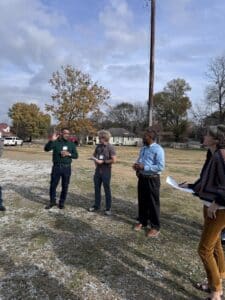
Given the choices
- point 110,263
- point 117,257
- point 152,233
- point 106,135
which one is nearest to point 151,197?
point 152,233

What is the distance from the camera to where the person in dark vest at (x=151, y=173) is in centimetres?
618

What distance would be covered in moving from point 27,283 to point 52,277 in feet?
1.10

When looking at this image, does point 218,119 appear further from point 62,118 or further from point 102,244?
point 102,244

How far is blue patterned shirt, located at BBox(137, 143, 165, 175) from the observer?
6156 mm

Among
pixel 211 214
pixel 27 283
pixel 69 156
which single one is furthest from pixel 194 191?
pixel 69 156

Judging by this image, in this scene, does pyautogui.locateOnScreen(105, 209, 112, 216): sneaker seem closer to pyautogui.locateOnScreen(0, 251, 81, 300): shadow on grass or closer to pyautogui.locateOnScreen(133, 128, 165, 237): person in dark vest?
pyautogui.locateOnScreen(133, 128, 165, 237): person in dark vest

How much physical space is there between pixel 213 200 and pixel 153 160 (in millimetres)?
2503

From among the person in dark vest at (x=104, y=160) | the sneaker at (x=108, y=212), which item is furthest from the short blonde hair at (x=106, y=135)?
the sneaker at (x=108, y=212)

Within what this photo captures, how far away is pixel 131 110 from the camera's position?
110m

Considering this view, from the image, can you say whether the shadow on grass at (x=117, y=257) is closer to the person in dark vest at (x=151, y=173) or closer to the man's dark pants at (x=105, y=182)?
the man's dark pants at (x=105, y=182)

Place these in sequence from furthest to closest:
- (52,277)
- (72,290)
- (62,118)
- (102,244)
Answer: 1. (62,118)
2. (102,244)
3. (52,277)
4. (72,290)

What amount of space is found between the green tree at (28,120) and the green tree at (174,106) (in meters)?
27.1

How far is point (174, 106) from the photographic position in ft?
281

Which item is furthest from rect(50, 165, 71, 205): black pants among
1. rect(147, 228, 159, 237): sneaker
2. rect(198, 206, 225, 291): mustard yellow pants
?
rect(198, 206, 225, 291): mustard yellow pants
